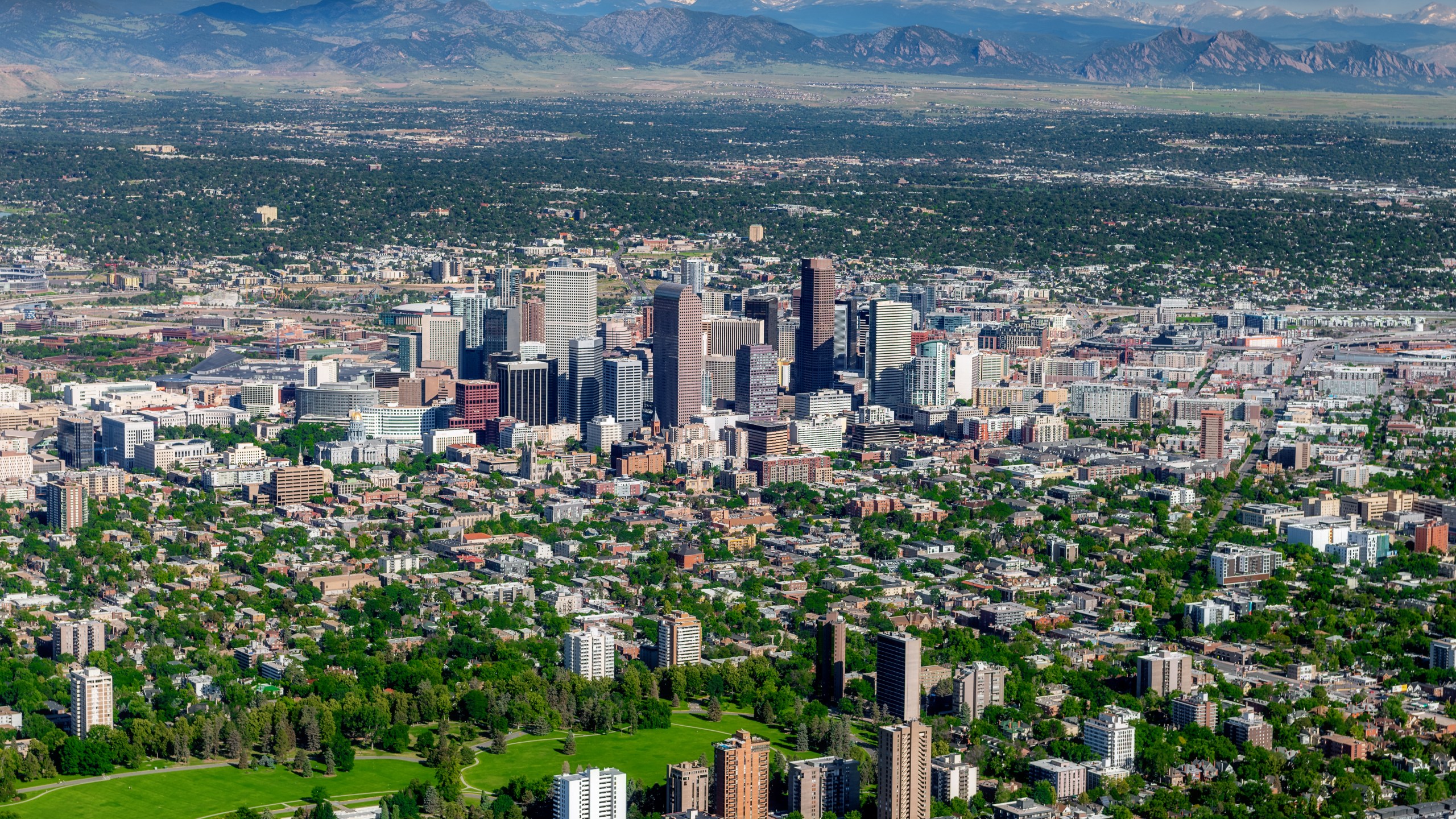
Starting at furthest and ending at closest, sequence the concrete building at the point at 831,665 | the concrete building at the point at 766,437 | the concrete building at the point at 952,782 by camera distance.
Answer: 1. the concrete building at the point at 766,437
2. the concrete building at the point at 831,665
3. the concrete building at the point at 952,782

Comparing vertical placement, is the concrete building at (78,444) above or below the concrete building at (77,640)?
above

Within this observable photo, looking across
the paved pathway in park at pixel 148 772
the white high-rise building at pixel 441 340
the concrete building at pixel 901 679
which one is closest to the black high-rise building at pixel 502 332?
the white high-rise building at pixel 441 340

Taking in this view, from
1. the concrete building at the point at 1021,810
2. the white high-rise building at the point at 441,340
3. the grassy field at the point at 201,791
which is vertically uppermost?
the white high-rise building at the point at 441,340

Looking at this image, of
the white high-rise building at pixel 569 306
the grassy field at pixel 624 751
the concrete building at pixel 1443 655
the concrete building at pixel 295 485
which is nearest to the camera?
the grassy field at pixel 624 751

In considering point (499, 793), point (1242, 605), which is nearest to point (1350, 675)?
point (1242, 605)

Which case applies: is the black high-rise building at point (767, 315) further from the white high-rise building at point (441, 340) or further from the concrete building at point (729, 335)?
the white high-rise building at point (441, 340)

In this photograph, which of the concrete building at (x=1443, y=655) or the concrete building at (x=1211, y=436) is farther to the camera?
the concrete building at (x=1211, y=436)

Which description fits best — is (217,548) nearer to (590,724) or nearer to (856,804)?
(590,724)

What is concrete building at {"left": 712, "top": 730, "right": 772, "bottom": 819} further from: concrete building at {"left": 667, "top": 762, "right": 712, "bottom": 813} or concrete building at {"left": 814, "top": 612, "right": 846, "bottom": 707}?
concrete building at {"left": 814, "top": 612, "right": 846, "bottom": 707}
